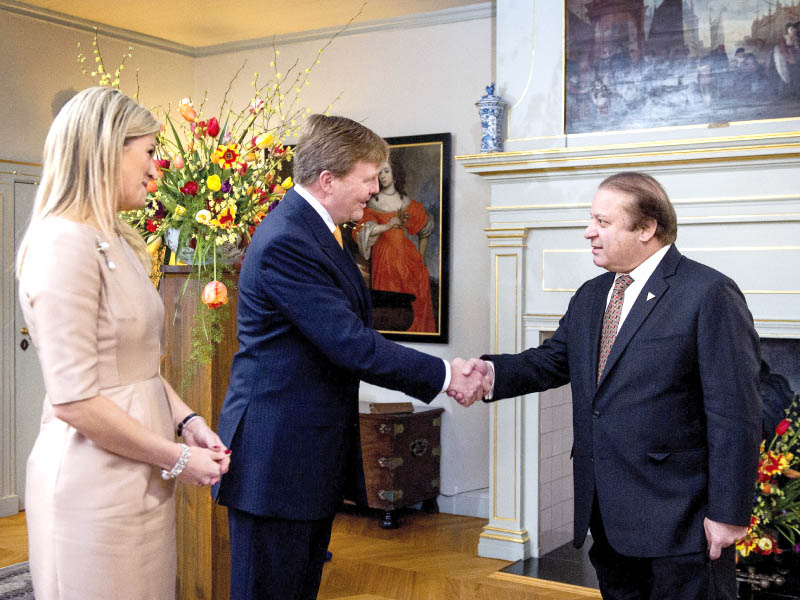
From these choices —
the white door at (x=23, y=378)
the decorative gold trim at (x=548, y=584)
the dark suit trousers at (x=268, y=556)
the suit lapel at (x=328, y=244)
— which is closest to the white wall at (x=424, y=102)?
the white door at (x=23, y=378)

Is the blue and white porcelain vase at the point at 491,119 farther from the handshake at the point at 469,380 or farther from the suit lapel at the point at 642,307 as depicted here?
the suit lapel at the point at 642,307

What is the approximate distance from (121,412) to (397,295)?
13.3ft

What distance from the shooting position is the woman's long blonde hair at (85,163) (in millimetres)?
1691

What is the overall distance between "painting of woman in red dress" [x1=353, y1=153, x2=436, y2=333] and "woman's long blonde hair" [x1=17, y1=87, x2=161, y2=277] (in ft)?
12.9

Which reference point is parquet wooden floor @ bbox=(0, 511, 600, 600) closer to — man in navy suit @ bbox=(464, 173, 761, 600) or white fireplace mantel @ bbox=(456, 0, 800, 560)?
white fireplace mantel @ bbox=(456, 0, 800, 560)

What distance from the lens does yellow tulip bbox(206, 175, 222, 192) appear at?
9.76 ft

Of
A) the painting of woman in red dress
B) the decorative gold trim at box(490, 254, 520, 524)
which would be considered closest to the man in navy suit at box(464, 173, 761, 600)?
the decorative gold trim at box(490, 254, 520, 524)

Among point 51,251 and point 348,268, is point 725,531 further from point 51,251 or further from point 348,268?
point 51,251

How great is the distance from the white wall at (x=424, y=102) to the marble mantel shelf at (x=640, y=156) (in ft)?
2.65

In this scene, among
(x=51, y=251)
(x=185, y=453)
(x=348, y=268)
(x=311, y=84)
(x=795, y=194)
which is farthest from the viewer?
(x=311, y=84)

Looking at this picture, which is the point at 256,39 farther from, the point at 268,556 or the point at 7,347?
the point at 268,556

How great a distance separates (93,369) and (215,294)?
4.28 feet

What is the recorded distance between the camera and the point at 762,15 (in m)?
4.07

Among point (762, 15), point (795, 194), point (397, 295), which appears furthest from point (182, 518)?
point (762, 15)
